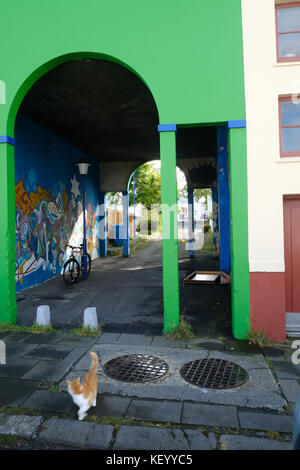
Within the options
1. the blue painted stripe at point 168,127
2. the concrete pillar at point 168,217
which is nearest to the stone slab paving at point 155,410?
the concrete pillar at point 168,217

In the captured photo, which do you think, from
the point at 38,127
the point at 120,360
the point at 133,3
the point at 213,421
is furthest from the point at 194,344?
the point at 38,127

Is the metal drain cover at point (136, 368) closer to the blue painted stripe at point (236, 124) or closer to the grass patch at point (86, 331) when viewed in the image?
the grass patch at point (86, 331)

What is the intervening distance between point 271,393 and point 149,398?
1286mm

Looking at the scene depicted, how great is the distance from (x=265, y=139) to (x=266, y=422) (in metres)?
3.79

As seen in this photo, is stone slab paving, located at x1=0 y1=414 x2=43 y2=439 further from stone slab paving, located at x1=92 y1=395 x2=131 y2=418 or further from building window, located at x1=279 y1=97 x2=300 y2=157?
building window, located at x1=279 y1=97 x2=300 y2=157

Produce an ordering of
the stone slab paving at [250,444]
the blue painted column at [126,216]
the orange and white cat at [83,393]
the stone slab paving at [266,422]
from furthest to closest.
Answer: the blue painted column at [126,216] < the orange and white cat at [83,393] < the stone slab paving at [266,422] < the stone slab paving at [250,444]

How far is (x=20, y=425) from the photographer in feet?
10.0

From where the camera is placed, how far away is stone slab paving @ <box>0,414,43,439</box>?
296cm

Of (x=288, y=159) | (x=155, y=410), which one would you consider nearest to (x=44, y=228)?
(x=288, y=159)

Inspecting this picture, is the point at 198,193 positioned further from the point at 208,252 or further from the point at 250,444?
the point at 250,444

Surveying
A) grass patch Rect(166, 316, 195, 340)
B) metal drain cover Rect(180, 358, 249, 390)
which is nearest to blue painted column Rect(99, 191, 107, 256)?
grass patch Rect(166, 316, 195, 340)

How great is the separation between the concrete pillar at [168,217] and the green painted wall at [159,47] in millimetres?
16

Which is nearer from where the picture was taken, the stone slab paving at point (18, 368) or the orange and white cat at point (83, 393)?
the orange and white cat at point (83, 393)

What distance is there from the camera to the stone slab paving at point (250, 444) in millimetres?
2703
